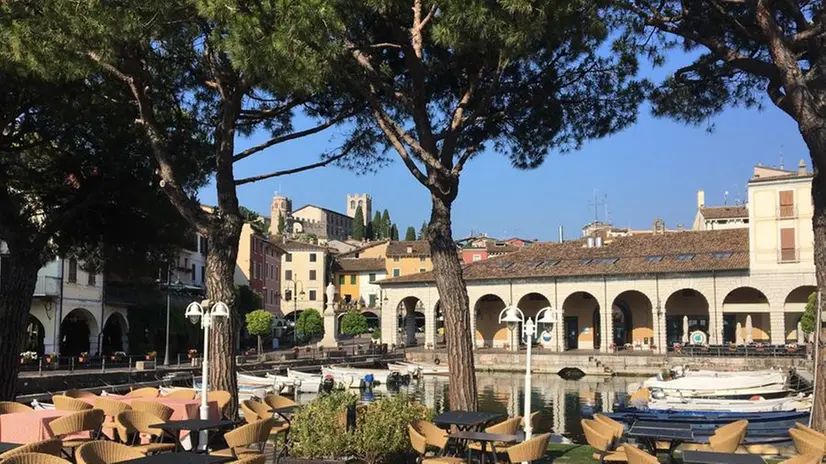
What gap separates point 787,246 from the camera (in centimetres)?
3619

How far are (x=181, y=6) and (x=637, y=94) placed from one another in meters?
6.59

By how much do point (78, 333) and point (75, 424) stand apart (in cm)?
3004

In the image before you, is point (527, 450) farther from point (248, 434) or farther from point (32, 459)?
point (32, 459)

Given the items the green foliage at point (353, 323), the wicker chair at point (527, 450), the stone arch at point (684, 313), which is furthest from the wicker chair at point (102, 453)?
the green foliage at point (353, 323)

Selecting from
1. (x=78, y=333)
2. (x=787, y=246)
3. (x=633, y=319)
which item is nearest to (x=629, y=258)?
(x=633, y=319)

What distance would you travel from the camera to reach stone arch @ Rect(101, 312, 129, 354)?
36.8 metres

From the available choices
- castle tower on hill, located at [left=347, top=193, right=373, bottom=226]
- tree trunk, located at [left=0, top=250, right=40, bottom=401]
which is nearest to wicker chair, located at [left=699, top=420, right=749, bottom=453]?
tree trunk, located at [left=0, top=250, right=40, bottom=401]

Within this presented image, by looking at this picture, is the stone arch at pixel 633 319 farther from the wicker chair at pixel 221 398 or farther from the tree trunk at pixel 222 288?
the wicker chair at pixel 221 398

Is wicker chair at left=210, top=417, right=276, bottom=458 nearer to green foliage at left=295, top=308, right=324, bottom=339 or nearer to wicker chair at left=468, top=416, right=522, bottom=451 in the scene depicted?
wicker chair at left=468, top=416, right=522, bottom=451

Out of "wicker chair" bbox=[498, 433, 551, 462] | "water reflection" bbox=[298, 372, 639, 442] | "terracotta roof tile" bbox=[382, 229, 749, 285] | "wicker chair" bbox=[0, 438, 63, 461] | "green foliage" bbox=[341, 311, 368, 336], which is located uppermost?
"terracotta roof tile" bbox=[382, 229, 749, 285]

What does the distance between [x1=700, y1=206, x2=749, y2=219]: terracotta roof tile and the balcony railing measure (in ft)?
147

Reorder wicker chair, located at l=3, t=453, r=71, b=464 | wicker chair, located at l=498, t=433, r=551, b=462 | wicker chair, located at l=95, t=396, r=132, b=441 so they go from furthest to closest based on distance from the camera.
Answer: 1. wicker chair, located at l=95, t=396, r=132, b=441
2. wicker chair, located at l=498, t=433, r=551, b=462
3. wicker chair, located at l=3, t=453, r=71, b=464

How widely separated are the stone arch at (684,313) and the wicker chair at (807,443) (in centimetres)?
3268

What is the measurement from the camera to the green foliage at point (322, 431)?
787 centimetres
